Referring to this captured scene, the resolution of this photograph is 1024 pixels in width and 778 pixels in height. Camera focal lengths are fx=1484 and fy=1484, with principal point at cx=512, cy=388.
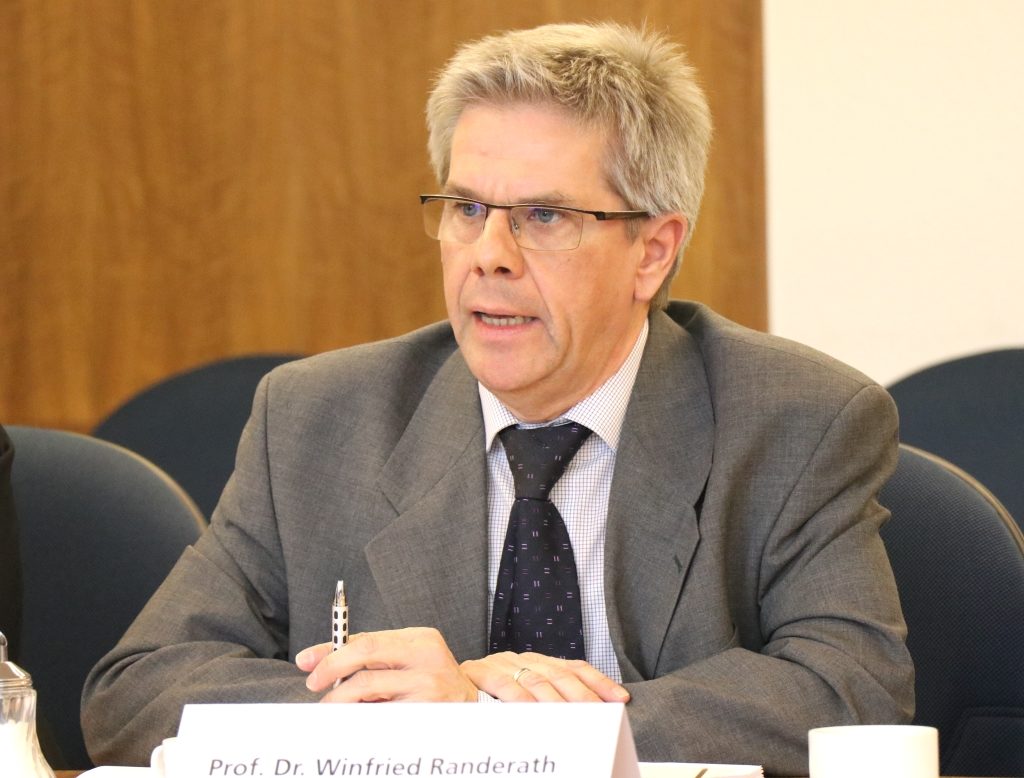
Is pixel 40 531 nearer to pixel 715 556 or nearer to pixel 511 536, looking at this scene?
pixel 511 536

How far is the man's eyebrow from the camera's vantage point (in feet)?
6.66

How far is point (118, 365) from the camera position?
14.2ft

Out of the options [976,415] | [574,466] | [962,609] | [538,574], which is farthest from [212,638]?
[976,415]

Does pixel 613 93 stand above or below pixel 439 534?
above

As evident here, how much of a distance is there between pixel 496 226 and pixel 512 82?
20 cm

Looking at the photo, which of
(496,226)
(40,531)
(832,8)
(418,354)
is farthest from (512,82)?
(832,8)

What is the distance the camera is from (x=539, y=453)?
2121mm

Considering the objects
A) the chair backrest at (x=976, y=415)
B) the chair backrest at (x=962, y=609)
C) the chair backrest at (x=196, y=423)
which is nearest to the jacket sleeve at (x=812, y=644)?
the chair backrest at (x=962, y=609)

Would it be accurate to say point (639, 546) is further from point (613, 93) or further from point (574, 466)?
point (613, 93)

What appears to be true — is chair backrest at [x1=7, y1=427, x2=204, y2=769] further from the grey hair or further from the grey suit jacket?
the grey hair

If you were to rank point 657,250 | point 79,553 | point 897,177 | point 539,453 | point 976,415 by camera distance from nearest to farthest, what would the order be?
1. point 539,453
2. point 657,250
3. point 79,553
4. point 976,415
5. point 897,177

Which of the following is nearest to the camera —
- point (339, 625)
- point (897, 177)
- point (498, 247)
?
point (339, 625)

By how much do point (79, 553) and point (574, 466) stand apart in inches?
34.3

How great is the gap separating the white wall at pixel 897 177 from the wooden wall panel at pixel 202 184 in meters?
0.93
